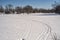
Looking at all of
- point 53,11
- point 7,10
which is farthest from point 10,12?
point 53,11

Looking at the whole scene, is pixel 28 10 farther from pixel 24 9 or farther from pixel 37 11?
pixel 37 11

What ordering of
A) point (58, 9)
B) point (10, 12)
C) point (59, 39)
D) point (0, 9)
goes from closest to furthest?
1. point (59, 39)
2. point (58, 9)
3. point (0, 9)
4. point (10, 12)

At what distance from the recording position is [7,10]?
68.5 ft

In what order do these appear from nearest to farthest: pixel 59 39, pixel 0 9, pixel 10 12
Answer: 1. pixel 59 39
2. pixel 0 9
3. pixel 10 12

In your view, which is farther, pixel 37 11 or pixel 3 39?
pixel 37 11

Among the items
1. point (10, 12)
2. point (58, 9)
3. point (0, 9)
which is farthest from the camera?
point (10, 12)

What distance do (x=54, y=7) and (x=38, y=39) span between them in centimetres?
1526

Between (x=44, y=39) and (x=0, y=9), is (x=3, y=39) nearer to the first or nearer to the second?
(x=44, y=39)

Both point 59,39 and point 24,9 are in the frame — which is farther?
point 24,9

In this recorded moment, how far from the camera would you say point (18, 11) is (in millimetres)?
20453

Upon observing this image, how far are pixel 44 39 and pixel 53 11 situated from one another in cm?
1545

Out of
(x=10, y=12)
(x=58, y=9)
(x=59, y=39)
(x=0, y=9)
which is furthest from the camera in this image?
(x=10, y=12)

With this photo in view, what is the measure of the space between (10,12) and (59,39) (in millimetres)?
18565

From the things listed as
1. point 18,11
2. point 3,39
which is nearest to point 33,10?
point 18,11
